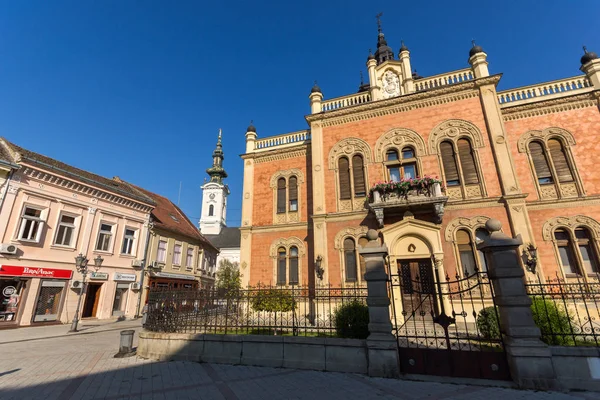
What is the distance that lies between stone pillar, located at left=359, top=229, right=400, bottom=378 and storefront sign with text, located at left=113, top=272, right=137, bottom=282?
20551 mm

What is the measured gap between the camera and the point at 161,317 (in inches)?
366

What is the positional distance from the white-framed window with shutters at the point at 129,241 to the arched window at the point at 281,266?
12586 millimetres

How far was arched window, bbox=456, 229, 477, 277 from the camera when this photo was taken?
1404cm

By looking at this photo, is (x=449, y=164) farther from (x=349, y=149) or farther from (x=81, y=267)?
(x=81, y=267)

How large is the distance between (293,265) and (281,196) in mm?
4873

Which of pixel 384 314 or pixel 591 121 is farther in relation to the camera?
pixel 591 121

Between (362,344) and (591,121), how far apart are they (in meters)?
17.8

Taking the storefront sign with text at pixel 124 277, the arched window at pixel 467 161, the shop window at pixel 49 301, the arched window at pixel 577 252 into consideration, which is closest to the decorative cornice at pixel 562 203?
the arched window at pixel 577 252

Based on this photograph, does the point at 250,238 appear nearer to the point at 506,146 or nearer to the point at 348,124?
the point at 348,124

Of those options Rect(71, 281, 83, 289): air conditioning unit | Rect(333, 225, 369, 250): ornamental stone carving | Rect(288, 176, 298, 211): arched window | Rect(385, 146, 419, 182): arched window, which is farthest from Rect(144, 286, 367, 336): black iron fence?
Rect(71, 281, 83, 289): air conditioning unit

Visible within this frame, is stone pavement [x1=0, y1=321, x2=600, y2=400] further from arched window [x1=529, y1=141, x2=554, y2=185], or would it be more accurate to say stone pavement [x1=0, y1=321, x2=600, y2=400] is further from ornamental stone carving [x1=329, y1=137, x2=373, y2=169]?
ornamental stone carving [x1=329, y1=137, x2=373, y2=169]

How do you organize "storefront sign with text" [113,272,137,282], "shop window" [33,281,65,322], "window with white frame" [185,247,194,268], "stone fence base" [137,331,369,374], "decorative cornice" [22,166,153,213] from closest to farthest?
1. "stone fence base" [137,331,369,374]
2. "shop window" [33,281,65,322]
3. "decorative cornice" [22,166,153,213]
4. "storefront sign with text" [113,272,137,282]
5. "window with white frame" [185,247,194,268]

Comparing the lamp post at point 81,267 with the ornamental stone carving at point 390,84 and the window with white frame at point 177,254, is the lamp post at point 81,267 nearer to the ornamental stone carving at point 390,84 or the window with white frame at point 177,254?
the window with white frame at point 177,254

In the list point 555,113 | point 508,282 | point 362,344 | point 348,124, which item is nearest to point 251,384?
point 362,344
